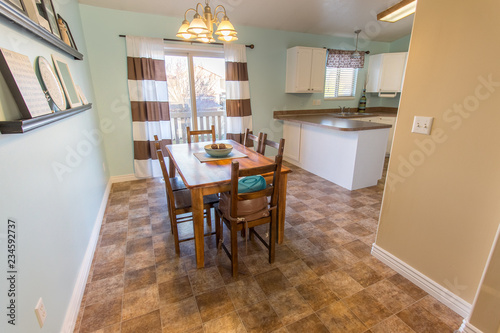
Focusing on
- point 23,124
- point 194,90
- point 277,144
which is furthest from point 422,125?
point 194,90

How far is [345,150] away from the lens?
3.39 meters

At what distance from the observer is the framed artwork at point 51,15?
5.61ft

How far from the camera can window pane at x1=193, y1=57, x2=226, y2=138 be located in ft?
13.1

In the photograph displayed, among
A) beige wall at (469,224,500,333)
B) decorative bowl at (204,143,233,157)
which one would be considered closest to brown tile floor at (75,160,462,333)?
beige wall at (469,224,500,333)

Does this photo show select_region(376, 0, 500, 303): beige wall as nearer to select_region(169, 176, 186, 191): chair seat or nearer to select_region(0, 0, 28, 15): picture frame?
select_region(169, 176, 186, 191): chair seat

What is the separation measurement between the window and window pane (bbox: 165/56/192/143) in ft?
9.55

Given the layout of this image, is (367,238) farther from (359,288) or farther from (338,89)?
(338,89)

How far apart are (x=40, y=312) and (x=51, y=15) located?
2.03 m

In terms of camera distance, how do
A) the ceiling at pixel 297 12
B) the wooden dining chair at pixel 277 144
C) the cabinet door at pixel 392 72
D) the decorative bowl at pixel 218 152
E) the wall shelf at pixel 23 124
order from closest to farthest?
the wall shelf at pixel 23 124 < the wooden dining chair at pixel 277 144 < the decorative bowl at pixel 218 152 < the ceiling at pixel 297 12 < the cabinet door at pixel 392 72

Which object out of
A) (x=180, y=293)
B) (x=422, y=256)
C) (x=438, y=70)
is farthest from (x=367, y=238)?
(x=180, y=293)

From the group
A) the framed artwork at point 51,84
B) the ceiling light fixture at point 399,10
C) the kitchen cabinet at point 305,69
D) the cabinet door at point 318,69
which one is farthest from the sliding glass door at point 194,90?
the ceiling light fixture at point 399,10

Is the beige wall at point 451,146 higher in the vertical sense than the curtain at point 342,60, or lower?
lower

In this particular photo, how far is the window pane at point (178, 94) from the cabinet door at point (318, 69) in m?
2.25

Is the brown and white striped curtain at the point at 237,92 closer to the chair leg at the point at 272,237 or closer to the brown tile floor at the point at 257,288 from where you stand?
the brown tile floor at the point at 257,288
